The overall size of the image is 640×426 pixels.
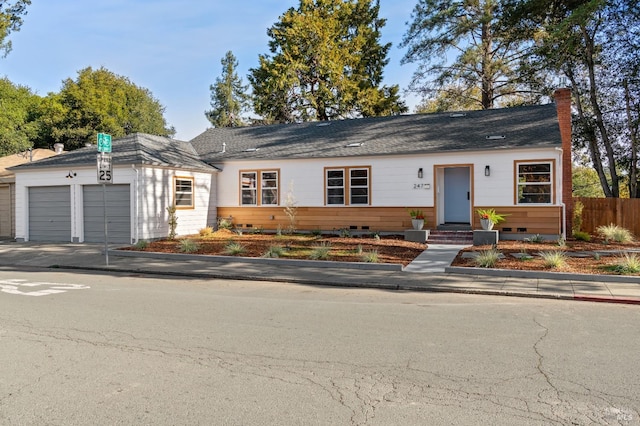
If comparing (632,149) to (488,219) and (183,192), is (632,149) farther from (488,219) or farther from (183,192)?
(183,192)

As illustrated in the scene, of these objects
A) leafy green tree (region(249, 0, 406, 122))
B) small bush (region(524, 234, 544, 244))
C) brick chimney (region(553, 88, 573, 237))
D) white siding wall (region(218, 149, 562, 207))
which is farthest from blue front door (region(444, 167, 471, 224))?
leafy green tree (region(249, 0, 406, 122))

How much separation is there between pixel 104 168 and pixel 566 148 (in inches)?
658

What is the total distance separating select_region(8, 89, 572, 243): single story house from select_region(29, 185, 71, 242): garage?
51 mm

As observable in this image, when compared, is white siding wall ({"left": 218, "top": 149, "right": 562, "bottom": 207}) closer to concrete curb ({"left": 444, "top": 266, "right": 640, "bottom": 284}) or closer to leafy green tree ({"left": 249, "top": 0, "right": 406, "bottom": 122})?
concrete curb ({"left": 444, "top": 266, "right": 640, "bottom": 284})

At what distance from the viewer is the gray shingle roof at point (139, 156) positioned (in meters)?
17.8

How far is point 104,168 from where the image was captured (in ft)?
42.4

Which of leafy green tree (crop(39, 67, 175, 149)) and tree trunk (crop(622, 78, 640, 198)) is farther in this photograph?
leafy green tree (crop(39, 67, 175, 149))

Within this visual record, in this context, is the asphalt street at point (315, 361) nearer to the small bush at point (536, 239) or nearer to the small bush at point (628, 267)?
the small bush at point (628, 267)

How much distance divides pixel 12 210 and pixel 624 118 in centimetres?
3222

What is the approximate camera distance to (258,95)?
38.6 metres

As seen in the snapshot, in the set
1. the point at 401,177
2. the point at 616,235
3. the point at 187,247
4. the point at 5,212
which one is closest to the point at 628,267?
the point at 616,235

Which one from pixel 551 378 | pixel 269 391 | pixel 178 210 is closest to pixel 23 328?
pixel 269 391

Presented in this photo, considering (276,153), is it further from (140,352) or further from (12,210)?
(140,352)

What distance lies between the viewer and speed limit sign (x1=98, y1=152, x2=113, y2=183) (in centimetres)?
1280
